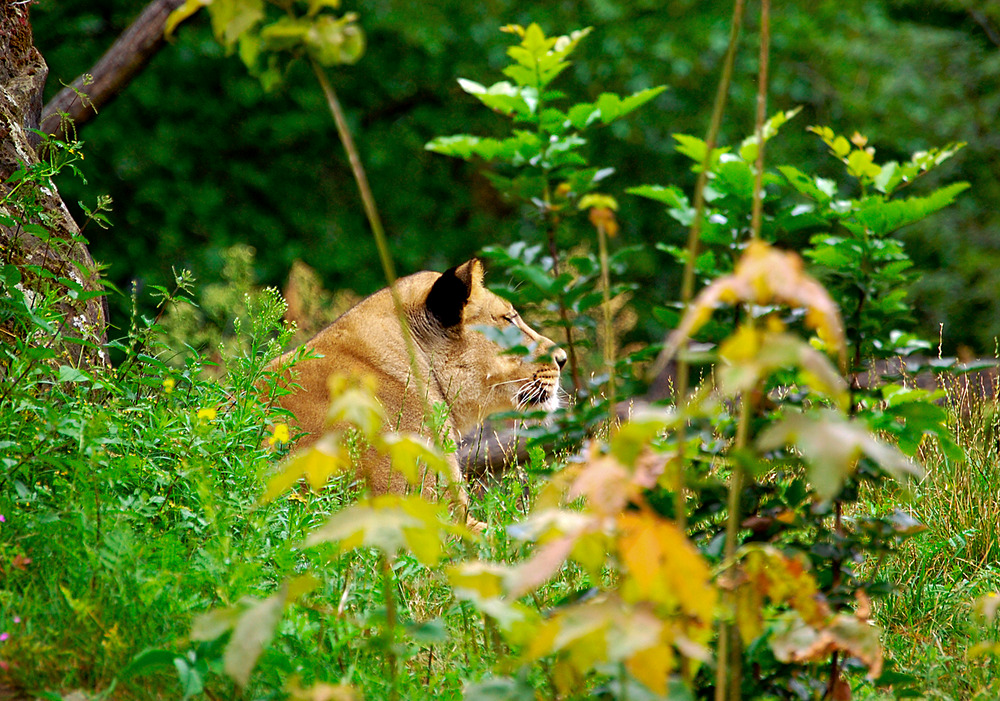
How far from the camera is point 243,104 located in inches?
433

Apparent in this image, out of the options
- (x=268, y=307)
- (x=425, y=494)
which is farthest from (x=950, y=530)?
(x=268, y=307)

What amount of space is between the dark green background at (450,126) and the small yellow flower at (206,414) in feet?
24.9

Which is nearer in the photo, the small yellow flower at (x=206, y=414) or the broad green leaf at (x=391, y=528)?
the broad green leaf at (x=391, y=528)

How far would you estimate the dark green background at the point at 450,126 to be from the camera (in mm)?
10508

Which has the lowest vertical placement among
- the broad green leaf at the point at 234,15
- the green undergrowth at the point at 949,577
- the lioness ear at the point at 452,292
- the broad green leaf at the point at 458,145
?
the green undergrowth at the point at 949,577

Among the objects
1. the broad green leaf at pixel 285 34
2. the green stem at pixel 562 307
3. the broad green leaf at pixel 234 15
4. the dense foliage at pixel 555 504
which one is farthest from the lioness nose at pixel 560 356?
the broad green leaf at pixel 234 15

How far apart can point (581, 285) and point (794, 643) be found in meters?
0.85

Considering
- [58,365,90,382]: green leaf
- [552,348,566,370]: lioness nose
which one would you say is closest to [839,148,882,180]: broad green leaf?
[58,365,90,382]: green leaf

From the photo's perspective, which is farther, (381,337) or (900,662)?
(381,337)

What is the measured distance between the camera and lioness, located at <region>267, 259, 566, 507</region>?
4.59 meters

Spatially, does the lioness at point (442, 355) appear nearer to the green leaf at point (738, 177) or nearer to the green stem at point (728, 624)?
the green leaf at point (738, 177)

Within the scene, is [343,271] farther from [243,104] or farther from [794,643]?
[794,643]

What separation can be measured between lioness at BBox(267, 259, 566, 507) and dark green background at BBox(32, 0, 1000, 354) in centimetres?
589

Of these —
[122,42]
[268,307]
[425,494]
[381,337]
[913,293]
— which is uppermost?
[122,42]
